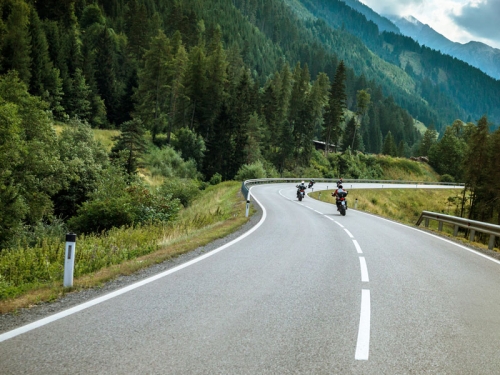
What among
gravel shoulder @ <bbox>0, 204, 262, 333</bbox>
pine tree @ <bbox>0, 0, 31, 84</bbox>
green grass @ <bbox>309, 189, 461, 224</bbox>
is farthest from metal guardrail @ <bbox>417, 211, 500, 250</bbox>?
pine tree @ <bbox>0, 0, 31, 84</bbox>

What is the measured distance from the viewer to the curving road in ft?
11.4

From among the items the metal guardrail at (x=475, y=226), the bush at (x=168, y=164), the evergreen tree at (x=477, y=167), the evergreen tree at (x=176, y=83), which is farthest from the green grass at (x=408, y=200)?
the metal guardrail at (x=475, y=226)

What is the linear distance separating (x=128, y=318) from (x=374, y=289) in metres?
4.00

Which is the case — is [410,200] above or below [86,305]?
below

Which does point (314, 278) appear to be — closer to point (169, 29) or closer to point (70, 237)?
point (70, 237)

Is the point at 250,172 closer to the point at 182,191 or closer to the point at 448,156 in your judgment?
the point at 182,191

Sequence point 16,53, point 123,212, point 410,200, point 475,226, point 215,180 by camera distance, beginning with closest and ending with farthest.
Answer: point 475,226 < point 123,212 < point 16,53 < point 215,180 < point 410,200

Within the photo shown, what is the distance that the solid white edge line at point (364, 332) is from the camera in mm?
3787

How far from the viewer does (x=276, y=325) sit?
14.6 feet

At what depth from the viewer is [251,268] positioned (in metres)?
7.41

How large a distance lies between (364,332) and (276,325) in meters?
1.02

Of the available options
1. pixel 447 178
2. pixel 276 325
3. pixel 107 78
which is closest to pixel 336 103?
pixel 447 178

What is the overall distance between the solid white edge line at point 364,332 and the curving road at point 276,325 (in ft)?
0.05

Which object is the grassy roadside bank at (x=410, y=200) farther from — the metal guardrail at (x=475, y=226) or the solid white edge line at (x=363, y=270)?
the solid white edge line at (x=363, y=270)
